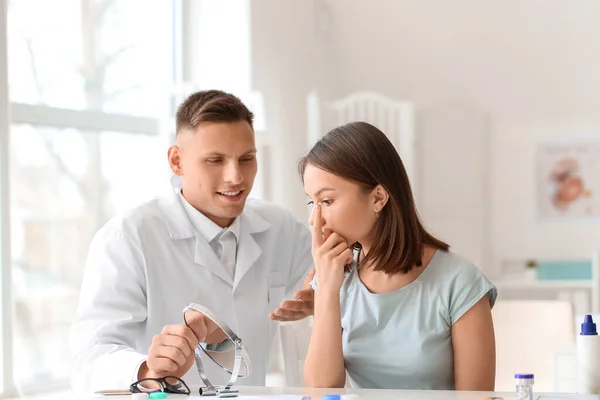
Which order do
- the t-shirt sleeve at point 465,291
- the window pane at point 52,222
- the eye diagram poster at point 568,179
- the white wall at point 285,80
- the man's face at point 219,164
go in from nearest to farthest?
the t-shirt sleeve at point 465,291, the man's face at point 219,164, the window pane at point 52,222, the white wall at point 285,80, the eye diagram poster at point 568,179

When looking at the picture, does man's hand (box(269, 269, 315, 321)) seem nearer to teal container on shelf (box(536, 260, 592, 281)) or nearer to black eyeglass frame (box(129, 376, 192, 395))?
black eyeglass frame (box(129, 376, 192, 395))

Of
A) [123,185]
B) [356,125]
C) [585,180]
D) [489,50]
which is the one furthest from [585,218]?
[356,125]

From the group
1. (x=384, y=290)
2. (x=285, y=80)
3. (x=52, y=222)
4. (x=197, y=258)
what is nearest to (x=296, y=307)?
(x=384, y=290)

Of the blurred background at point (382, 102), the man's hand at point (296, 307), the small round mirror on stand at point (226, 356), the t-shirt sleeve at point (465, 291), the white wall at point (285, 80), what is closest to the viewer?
the small round mirror on stand at point (226, 356)

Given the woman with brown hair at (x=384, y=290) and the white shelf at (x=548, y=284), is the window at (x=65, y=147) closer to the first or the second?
the woman with brown hair at (x=384, y=290)

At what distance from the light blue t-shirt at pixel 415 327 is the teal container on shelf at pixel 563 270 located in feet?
9.33

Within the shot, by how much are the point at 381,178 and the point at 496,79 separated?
3040 mm

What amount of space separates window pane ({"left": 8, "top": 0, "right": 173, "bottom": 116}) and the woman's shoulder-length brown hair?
5.44ft

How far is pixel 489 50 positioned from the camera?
438cm

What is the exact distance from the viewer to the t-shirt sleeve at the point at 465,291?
57.9 inches

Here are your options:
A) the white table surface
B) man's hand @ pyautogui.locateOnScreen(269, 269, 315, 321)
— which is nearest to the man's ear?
man's hand @ pyautogui.locateOnScreen(269, 269, 315, 321)

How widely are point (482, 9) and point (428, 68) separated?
375 millimetres

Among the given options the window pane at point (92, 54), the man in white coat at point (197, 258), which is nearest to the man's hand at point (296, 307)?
the man in white coat at point (197, 258)

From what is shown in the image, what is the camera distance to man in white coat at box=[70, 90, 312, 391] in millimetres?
1737
